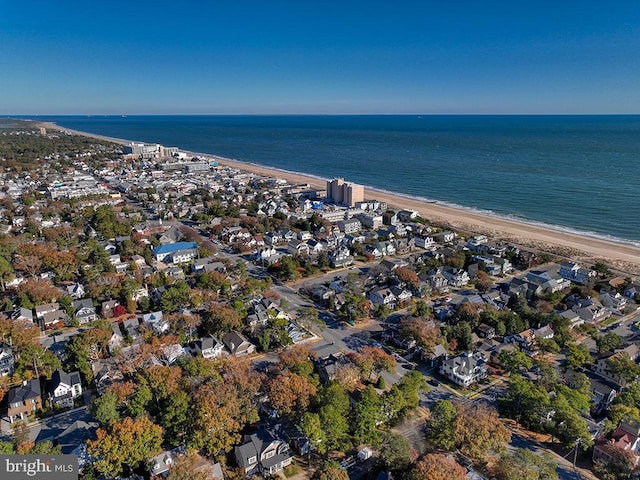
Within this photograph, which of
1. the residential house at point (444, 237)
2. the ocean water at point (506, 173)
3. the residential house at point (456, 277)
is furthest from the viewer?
the ocean water at point (506, 173)

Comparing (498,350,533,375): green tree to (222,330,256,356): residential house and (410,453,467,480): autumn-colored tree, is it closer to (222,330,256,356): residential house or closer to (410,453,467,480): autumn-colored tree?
(410,453,467,480): autumn-colored tree

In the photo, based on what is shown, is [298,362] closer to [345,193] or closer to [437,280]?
[437,280]

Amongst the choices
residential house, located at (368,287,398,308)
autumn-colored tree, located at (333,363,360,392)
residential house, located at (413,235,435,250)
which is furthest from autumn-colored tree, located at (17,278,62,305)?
residential house, located at (413,235,435,250)

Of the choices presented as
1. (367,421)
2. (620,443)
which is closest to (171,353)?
(367,421)

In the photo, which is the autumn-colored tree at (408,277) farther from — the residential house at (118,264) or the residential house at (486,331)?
the residential house at (118,264)

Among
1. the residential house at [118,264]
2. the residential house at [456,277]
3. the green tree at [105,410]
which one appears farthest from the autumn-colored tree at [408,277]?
the residential house at [118,264]
